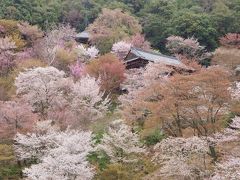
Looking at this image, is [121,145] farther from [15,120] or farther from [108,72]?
[108,72]

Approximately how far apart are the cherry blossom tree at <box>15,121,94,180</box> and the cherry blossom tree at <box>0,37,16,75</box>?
36.8ft

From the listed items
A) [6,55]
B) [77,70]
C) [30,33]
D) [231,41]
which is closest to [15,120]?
[77,70]

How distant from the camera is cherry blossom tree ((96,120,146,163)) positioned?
25.0m

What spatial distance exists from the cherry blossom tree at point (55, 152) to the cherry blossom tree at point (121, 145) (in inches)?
35.6

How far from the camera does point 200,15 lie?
5188 cm

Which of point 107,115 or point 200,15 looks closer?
point 107,115

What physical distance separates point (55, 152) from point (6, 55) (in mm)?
16081

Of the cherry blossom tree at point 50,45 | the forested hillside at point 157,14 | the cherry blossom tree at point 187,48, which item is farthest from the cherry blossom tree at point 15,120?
the forested hillside at point 157,14

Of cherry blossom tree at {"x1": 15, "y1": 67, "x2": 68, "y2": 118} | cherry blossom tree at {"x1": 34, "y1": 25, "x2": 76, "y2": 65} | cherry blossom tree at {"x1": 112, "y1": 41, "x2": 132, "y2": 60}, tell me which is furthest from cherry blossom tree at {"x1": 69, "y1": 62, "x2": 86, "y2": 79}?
cherry blossom tree at {"x1": 112, "y1": 41, "x2": 132, "y2": 60}

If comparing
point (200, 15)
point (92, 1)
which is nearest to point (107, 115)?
point (200, 15)

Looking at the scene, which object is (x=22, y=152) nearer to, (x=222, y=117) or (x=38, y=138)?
(x=38, y=138)

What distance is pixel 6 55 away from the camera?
37781 mm

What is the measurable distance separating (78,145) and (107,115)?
26.1 ft

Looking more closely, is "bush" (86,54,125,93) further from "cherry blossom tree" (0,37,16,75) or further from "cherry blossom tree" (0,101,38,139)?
"cherry blossom tree" (0,101,38,139)
